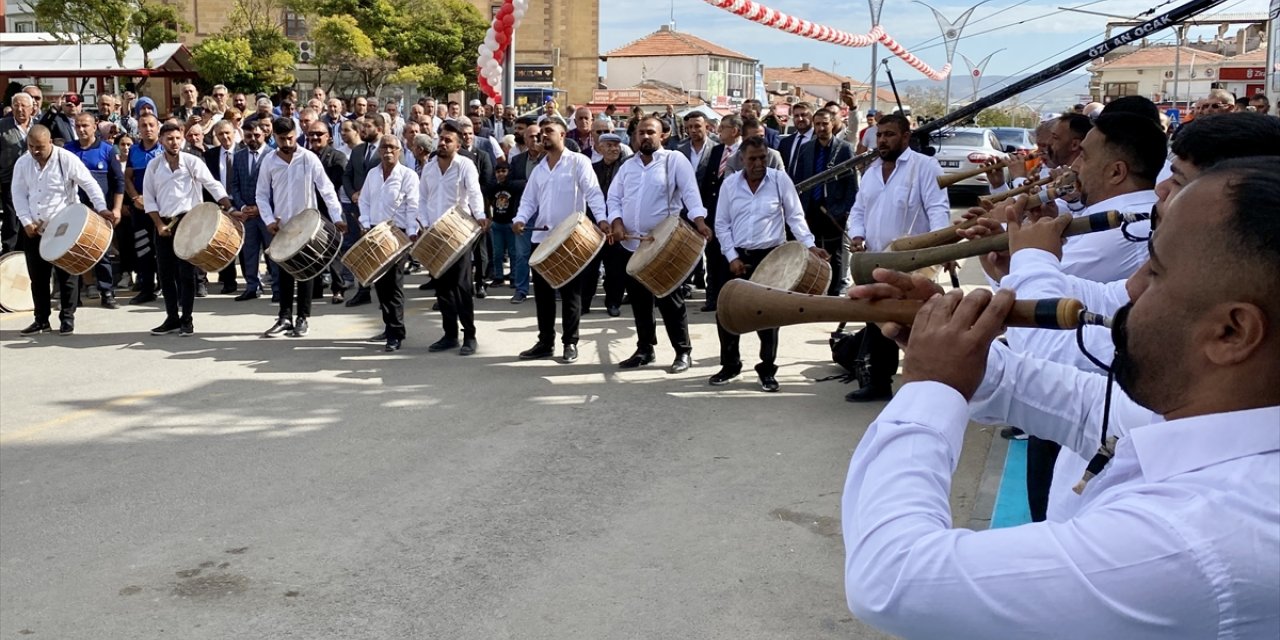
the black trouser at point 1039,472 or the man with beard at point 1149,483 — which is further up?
the man with beard at point 1149,483

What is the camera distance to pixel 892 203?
7.86 metres

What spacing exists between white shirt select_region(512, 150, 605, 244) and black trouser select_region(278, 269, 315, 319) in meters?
2.28

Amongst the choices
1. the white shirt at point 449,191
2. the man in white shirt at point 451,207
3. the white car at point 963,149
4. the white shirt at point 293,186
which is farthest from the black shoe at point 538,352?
the white car at point 963,149

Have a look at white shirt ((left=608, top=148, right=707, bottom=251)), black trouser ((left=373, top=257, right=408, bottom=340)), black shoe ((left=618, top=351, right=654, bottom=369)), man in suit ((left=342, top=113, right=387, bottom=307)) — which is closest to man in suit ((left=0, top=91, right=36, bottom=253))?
man in suit ((left=342, top=113, right=387, bottom=307))

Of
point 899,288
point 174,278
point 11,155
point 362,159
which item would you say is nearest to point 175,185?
point 174,278

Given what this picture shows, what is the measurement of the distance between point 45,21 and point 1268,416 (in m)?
49.3

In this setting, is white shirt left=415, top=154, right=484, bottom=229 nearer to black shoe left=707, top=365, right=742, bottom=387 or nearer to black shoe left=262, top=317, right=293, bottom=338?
black shoe left=262, top=317, right=293, bottom=338

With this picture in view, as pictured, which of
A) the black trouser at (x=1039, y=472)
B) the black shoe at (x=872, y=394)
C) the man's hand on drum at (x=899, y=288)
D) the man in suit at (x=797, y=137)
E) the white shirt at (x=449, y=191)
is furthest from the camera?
the man in suit at (x=797, y=137)

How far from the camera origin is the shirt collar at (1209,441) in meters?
1.39

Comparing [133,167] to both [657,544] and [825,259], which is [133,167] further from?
[657,544]

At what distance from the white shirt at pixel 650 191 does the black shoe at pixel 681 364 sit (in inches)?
40.4

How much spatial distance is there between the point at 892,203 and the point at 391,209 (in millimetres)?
4570

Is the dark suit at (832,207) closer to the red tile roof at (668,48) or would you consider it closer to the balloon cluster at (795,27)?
the balloon cluster at (795,27)

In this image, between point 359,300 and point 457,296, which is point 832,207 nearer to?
point 457,296
